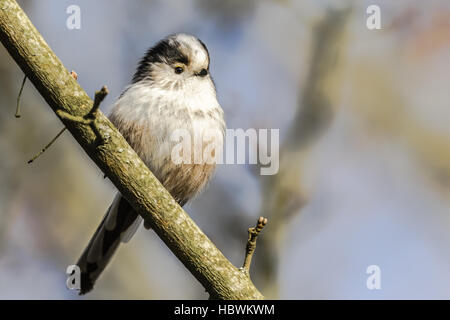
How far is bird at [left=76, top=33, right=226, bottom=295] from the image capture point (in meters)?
3.72

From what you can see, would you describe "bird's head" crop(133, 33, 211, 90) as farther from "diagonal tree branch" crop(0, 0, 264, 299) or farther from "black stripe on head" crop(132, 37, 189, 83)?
"diagonal tree branch" crop(0, 0, 264, 299)

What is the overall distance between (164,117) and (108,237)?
1.07 meters

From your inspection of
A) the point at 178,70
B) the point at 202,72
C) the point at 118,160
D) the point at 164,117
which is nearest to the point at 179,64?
the point at 178,70

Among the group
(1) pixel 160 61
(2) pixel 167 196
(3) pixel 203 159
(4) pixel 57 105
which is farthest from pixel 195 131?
(4) pixel 57 105

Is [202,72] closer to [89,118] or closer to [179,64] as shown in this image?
[179,64]

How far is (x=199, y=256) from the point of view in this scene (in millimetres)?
2857

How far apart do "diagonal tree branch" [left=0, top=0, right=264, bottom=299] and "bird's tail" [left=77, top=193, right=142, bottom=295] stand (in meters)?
1.36

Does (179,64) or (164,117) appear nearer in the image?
(164,117)

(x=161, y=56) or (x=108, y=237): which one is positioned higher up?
(x=161, y=56)

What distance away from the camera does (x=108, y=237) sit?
420cm

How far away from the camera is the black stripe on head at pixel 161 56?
3.88 meters

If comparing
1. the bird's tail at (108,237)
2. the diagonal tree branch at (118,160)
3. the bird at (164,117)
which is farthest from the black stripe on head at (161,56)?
the diagonal tree branch at (118,160)

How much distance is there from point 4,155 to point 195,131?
2.88 m
